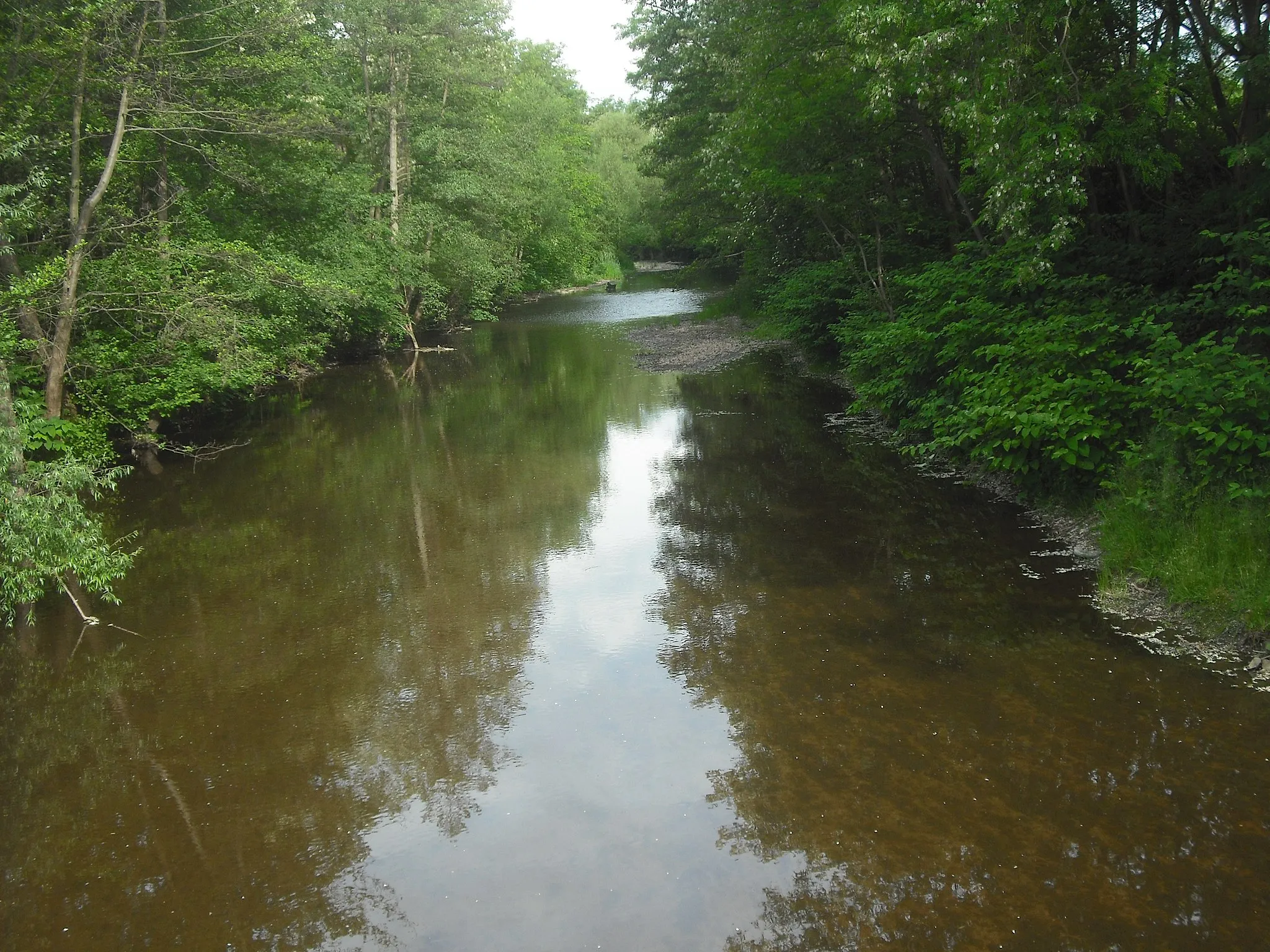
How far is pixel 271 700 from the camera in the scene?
6969 millimetres

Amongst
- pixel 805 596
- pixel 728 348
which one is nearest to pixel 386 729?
pixel 805 596

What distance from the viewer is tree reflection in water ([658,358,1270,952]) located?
4438 millimetres

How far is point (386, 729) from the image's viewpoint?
6.50m

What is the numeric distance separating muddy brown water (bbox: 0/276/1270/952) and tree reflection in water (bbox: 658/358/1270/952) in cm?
2

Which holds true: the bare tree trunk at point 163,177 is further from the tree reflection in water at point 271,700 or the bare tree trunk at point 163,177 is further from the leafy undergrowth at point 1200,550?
the leafy undergrowth at point 1200,550

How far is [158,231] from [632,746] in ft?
40.5

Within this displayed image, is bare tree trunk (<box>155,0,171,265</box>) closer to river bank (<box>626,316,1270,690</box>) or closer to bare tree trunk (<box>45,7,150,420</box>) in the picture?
bare tree trunk (<box>45,7,150,420</box>)

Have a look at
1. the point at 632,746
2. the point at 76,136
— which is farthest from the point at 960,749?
the point at 76,136

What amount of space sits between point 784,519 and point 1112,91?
218 inches

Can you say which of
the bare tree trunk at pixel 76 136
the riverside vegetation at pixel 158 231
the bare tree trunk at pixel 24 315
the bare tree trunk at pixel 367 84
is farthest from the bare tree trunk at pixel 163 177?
the bare tree trunk at pixel 367 84

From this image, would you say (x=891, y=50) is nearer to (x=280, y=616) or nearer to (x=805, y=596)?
(x=805, y=596)

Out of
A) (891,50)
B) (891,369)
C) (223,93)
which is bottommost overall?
(891,369)

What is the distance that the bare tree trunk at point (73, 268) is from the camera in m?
12.0

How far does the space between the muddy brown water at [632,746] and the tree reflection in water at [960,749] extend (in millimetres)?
23
